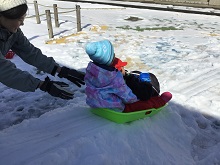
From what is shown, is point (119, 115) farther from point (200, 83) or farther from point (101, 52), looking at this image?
point (200, 83)

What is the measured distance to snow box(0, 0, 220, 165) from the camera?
97.8 inches

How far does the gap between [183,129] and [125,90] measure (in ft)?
2.89

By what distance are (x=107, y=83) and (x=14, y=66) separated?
92cm

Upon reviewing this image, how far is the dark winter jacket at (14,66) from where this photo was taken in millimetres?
2340

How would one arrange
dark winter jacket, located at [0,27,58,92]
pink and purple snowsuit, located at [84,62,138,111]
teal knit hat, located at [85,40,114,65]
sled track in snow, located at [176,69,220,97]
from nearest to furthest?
dark winter jacket, located at [0,27,58,92]
teal knit hat, located at [85,40,114,65]
pink and purple snowsuit, located at [84,62,138,111]
sled track in snow, located at [176,69,220,97]

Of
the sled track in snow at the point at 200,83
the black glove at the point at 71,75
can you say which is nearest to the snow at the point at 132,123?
the sled track in snow at the point at 200,83

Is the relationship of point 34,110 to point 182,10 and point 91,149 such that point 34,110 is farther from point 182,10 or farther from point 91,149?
point 182,10

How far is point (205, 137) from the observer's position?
10.3 ft

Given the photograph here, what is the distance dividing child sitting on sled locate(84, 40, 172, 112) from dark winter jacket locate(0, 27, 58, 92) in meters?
0.57

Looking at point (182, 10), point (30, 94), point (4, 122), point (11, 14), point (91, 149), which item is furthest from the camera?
point (182, 10)

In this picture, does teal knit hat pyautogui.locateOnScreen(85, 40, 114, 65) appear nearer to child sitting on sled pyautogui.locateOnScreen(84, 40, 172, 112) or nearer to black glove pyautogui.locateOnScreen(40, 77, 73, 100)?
child sitting on sled pyautogui.locateOnScreen(84, 40, 172, 112)

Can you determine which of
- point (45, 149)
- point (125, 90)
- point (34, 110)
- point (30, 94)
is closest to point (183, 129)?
point (125, 90)

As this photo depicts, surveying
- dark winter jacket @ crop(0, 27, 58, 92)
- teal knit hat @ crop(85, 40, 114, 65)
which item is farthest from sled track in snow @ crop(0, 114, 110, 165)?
teal knit hat @ crop(85, 40, 114, 65)

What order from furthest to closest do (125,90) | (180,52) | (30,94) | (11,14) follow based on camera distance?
1. (180,52)
2. (30,94)
3. (125,90)
4. (11,14)
